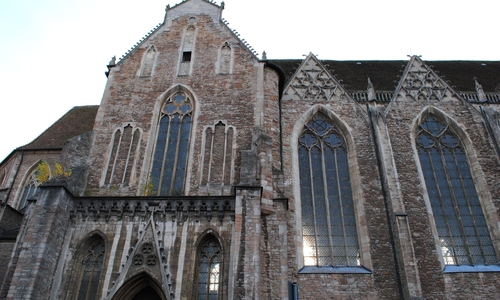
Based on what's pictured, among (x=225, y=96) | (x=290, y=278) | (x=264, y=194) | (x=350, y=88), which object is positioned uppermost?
(x=350, y=88)

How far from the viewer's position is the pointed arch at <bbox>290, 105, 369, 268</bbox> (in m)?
14.0

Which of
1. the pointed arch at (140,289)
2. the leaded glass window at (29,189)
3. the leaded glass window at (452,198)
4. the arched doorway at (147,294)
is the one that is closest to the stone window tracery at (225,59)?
the leaded glass window at (452,198)

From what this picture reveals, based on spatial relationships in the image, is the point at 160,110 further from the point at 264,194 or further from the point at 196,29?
the point at 264,194

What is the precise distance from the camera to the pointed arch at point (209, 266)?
1123 cm

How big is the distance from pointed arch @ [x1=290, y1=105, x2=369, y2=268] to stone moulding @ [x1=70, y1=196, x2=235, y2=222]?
10.8ft

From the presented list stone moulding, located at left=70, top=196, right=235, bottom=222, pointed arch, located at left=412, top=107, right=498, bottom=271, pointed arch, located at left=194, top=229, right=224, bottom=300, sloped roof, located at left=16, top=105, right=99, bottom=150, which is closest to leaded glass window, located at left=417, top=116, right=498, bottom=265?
pointed arch, located at left=412, top=107, right=498, bottom=271

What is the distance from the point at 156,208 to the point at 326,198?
6220 millimetres

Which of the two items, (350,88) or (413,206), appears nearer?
(413,206)

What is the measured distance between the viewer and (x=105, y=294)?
11211 mm

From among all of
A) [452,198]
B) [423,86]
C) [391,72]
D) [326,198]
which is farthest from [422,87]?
[326,198]

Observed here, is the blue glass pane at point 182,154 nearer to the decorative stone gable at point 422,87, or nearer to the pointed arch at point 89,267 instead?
the pointed arch at point 89,267

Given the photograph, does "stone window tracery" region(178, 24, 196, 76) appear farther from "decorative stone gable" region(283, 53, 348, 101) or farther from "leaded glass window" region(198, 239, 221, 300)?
"leaded glass window" region(198, 239, 221, 300)

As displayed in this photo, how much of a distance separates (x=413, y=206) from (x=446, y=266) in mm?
2246

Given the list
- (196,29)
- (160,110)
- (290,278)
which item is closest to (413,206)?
(290,278)
